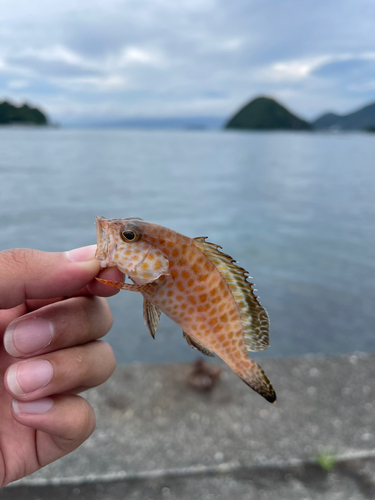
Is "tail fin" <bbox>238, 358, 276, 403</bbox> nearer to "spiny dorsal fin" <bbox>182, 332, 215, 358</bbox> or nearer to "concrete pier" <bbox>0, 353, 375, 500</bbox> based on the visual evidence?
"spiny dorsal fin" <bbox>182, 332, 215, 358</bbox>

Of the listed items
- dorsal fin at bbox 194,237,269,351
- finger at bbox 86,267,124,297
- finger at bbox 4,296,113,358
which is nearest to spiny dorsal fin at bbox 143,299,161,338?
finger at bbox 86,267,124,297

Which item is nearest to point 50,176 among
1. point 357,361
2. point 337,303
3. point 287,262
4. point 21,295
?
point 287,262

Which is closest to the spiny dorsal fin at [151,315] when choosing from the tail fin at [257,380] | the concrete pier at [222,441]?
the tail fin at [257,380]

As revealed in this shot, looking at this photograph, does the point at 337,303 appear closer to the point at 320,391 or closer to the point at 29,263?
the point at 320,391

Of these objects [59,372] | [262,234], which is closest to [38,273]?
[59,372]

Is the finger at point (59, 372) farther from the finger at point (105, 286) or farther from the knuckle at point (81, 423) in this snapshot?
the finger at point (105, 286)

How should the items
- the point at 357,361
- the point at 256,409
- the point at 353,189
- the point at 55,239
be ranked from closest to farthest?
the point at 256,409 → the point at 357,361 → the point at 55,239 → the point at 353,189

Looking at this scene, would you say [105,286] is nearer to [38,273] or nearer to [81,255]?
[81,255]
